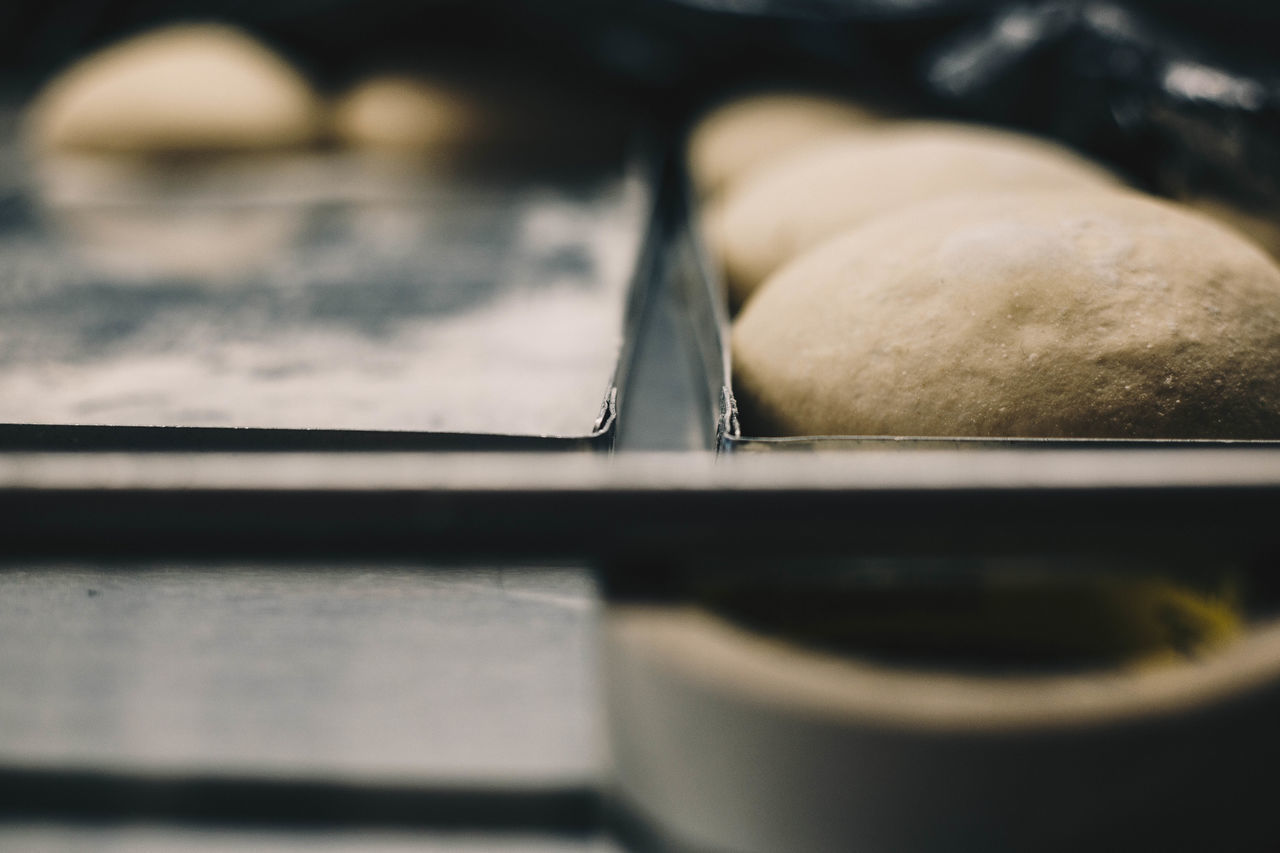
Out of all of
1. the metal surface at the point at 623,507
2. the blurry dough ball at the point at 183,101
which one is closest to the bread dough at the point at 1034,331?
the metal surface at the point at 623,507

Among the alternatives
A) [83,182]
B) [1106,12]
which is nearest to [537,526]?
[1106,12]

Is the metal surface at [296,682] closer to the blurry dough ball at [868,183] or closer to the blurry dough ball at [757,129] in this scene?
the blurry dough ball at [868,183]

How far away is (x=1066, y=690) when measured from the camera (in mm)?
325

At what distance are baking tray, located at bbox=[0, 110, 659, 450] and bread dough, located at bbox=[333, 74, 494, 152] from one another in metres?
0.05

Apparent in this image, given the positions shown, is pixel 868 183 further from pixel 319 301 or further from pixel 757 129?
pixel 319 301

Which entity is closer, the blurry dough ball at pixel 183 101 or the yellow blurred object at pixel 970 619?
the yellow blurred object at pixel 970 619

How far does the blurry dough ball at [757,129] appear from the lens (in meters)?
1.27

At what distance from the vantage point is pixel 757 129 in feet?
4.25

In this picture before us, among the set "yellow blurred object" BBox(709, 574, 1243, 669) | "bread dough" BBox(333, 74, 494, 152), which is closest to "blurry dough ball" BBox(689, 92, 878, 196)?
"bread dough" BBox(333, 74, 494, 152)

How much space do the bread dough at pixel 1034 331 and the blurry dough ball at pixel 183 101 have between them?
1080mm

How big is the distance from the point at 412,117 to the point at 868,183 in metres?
0.86

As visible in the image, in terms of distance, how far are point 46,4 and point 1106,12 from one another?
1778mm

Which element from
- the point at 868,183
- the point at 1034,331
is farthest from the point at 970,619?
the point at 868,183

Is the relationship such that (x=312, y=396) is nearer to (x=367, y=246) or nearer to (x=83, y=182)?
(x=367, y=246)
